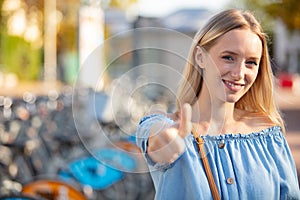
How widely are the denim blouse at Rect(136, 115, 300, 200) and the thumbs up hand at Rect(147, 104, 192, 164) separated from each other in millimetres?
79

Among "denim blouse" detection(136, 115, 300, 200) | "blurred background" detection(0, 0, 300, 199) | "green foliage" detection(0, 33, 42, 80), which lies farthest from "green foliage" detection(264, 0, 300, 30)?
"denim blouse" detection(136, 115, 300, 200)

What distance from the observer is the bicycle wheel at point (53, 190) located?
14.9ft

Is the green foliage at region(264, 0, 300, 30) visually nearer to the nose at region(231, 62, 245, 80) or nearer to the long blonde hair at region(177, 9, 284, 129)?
the long blonde hair at region(177, 9, 284, 129)

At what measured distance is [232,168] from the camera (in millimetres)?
1907

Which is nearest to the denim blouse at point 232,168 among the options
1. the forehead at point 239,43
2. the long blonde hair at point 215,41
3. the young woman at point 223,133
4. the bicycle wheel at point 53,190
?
the young woman at point 223,133

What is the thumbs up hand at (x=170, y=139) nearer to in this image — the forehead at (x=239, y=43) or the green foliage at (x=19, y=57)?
the forehead at (x=239, y=43)

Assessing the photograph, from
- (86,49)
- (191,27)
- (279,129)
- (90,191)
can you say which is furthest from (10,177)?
(191,27)

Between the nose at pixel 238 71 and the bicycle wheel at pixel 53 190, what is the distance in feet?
9.23

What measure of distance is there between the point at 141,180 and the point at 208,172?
3.97 meters

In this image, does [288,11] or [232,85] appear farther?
[288,11]

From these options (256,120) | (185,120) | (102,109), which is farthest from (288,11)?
(185,120)

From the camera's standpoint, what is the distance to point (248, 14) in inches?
79.4

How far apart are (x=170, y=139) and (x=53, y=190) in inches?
123

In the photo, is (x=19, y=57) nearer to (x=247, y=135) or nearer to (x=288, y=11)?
(x=288, y=11)
